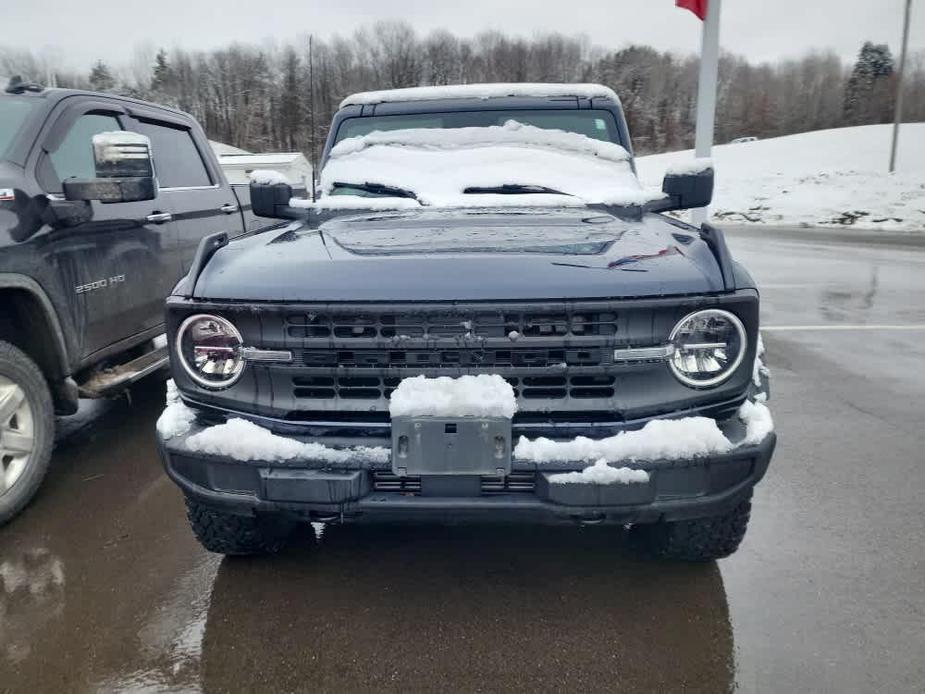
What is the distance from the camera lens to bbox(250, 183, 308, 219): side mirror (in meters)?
3.46

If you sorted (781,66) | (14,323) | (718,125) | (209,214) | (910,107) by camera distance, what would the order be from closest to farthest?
1. (14,323)
2. (209,214)
3. (910,107)
4. (718,125)
5. (781,66)

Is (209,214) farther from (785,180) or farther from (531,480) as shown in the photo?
(785,180)

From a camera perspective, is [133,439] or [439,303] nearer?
[439,303]

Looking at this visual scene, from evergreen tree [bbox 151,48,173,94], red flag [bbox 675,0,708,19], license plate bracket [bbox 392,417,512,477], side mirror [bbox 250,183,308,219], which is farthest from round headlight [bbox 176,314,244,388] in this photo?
evergreen tree [bbox 151,48,173,94]

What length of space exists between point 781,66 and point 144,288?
10186cm

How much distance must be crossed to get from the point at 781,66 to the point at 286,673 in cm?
10351

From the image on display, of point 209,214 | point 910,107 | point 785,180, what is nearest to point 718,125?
point 910,107

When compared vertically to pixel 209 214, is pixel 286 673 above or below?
below

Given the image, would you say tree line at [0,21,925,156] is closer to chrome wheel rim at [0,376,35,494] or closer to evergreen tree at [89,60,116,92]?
evergreen tree at [89,60,116,92]

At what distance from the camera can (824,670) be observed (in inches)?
87.1

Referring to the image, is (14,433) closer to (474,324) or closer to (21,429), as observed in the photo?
(21,429)

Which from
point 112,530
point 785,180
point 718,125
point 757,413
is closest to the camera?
point 757,413

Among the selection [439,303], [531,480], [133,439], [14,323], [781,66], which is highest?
[781,66]

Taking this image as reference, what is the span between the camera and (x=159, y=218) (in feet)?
14.4
